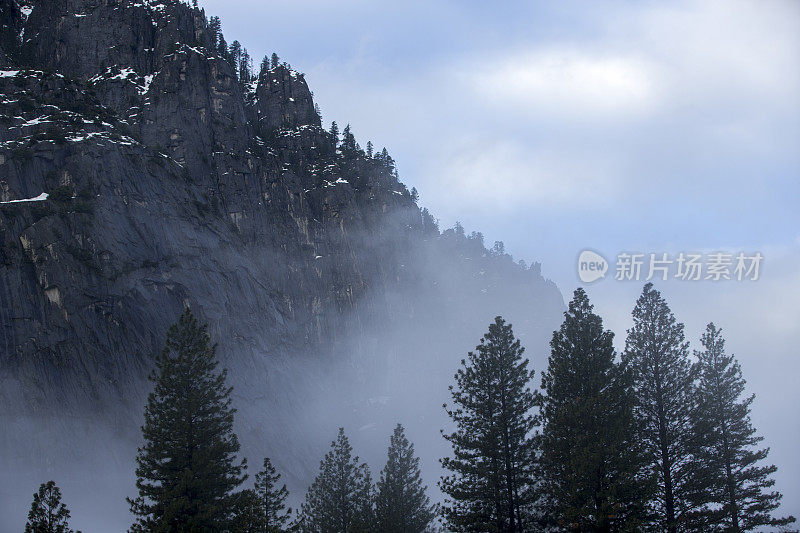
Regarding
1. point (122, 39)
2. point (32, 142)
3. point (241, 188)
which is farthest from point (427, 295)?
point (32, 142)

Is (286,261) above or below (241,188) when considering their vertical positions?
below

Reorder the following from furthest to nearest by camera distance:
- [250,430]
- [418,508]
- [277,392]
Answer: [277,392] < [250,430] < [418,508]

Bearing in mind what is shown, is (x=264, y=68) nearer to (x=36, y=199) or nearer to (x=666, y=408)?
(x=36, y=199)

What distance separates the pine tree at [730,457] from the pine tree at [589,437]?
417 centimetres

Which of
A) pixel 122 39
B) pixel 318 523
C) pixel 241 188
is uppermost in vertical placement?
pixel 122 39

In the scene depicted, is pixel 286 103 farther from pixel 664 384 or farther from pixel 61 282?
pixel 664 384

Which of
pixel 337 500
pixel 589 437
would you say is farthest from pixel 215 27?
pixel 589 437

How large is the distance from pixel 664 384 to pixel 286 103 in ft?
336

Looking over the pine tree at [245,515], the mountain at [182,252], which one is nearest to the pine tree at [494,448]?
the pine tree at [245,515]

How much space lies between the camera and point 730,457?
106ft

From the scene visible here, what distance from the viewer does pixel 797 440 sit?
99688 millimetres

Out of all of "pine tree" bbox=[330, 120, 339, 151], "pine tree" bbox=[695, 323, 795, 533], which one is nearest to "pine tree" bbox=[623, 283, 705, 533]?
"pine tree" bbox=[695, 323, 795, 533]

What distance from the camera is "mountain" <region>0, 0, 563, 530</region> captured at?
69.1 metres

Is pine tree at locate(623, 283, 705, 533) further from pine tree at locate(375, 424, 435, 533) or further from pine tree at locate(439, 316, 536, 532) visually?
pine tree at locate(375, 424, 435, 533)
